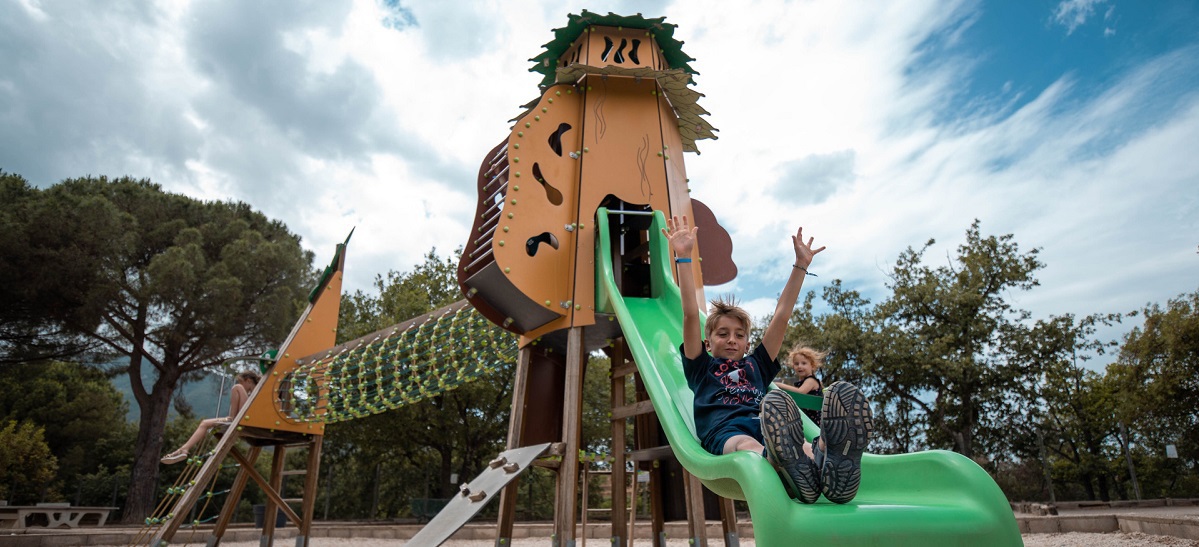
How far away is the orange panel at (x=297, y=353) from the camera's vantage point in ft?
25.1

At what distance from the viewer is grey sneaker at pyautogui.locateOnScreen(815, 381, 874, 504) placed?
2062mm

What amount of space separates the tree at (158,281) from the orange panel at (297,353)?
11.2 meters

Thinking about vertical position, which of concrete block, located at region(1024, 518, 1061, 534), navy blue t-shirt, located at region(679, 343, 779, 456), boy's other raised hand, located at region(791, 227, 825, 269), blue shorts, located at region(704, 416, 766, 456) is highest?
boy's other raised hand, located at region(791, 227, 825, 269)

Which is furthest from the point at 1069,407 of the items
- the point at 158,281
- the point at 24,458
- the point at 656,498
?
the point at 24,458

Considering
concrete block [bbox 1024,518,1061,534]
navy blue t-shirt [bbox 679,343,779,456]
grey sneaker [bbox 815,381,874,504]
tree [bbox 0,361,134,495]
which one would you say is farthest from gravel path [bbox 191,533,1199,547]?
tree [bbox 0,361,134,495]

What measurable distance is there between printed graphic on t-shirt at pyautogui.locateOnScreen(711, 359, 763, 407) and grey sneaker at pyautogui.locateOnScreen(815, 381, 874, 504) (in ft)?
2.12

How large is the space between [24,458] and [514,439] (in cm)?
2462

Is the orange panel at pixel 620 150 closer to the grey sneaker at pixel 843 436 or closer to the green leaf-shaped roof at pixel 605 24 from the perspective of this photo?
the green leaf-shaped roof at pixel 605 24

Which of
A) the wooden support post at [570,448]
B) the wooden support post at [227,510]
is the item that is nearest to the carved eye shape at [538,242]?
the wooden support post at [570,448]

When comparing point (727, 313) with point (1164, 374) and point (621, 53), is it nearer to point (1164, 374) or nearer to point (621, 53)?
point (621, 53)

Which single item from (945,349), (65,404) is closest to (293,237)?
(65,404)

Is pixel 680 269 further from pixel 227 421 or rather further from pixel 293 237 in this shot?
pixel 293 237

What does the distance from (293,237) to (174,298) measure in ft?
13.3

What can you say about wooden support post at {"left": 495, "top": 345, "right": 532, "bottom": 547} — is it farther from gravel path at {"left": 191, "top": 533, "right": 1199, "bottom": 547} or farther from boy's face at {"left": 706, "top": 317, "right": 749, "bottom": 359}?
gravel path at {"left": 191, "top": 533, "right": 1199, "bottom": 547}
